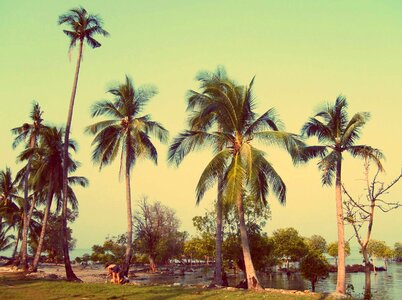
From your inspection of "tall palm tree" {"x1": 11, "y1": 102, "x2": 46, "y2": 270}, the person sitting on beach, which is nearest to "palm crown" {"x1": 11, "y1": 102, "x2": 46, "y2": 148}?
"tall palm tree" {"x1": 11, "y1": 102, "x2": 46, "y2": 270}

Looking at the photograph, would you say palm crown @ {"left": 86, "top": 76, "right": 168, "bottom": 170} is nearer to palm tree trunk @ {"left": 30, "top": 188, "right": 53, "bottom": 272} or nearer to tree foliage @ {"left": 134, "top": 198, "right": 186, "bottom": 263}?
palm tree trunk @ {"left": 30, "top": 188, "right": 53, "bottom": 272}

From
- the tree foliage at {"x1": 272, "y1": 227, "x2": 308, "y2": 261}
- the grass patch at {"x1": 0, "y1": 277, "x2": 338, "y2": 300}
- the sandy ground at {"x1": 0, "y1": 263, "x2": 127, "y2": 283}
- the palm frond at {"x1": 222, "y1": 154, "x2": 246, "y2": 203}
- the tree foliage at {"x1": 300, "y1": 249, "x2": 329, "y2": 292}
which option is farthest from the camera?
the tree foliage at {"x1": 272, "y1": 227, "x2": 308, "y2": 261}

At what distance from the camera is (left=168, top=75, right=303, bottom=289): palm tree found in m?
20.0

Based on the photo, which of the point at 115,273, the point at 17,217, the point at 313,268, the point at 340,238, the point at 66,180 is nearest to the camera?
the point at 340,238

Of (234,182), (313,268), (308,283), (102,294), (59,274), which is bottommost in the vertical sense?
(308,283)

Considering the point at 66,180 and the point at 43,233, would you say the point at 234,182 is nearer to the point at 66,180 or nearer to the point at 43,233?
the point at 66,180

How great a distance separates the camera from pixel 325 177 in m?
23.4

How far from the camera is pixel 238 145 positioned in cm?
2159

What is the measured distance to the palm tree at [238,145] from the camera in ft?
65.7

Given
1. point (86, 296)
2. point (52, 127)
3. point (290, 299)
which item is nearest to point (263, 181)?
point (290, 299)

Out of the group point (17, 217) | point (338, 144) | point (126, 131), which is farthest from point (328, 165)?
point (17, 217)

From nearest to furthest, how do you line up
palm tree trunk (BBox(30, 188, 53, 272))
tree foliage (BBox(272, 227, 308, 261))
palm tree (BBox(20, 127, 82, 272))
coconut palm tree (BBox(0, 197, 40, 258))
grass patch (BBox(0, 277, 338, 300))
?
grass patch (BBox(0, 277, 338, 300)), palm tree trunk (BBox(30, 188, 53, 272)), palm tree (BBox(20, 127, 82, 272)), coconut palm tree (BBox(0, 197, 40, 258)), tree foliage (BBox(272, 227, 308, 261))

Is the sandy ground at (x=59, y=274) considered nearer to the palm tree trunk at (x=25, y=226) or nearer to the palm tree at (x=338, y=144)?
the palm tree trunk at (x=25, y=226)

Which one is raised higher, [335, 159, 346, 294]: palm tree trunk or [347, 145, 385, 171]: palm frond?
[347, 145, 385, 171]: palm frond
